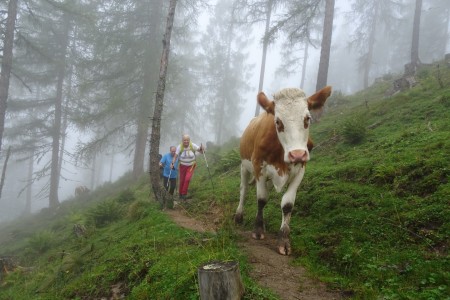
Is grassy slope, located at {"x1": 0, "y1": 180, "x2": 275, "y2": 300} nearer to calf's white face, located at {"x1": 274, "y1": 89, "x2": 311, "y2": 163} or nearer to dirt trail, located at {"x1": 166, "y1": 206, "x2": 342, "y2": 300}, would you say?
dirt trail, located at {"x1": 166, "y1": 206, "x2": 342, "y2": 300}

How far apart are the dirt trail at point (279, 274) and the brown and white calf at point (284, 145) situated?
0.24 meters

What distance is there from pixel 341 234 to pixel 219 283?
2.65 meters

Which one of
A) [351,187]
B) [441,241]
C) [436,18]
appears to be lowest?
[441,241]

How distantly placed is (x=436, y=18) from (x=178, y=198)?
41.1 meters

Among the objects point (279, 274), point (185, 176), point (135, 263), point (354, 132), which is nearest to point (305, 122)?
point (279, 274)

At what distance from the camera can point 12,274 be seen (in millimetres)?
9359

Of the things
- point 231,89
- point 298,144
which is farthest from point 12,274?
point 231,89

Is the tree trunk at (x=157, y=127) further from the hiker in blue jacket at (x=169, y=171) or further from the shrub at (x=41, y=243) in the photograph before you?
the shrub at (x=41, y=243)

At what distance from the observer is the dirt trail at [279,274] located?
377 centimetres

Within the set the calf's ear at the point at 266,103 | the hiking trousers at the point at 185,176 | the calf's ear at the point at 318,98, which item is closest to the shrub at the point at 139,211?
the hiking trousers at the point at 185,176

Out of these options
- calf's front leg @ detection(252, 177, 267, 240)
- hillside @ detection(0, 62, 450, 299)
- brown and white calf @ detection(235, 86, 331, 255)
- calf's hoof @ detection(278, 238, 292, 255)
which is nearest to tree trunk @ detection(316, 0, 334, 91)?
hillside @ detection(0, 62, 450, 299)

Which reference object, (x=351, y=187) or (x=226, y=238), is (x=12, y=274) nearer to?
(x=226, y=238)

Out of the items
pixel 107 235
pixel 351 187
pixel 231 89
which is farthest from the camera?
pixel 231 89

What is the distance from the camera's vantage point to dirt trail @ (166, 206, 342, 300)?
3.77 m
